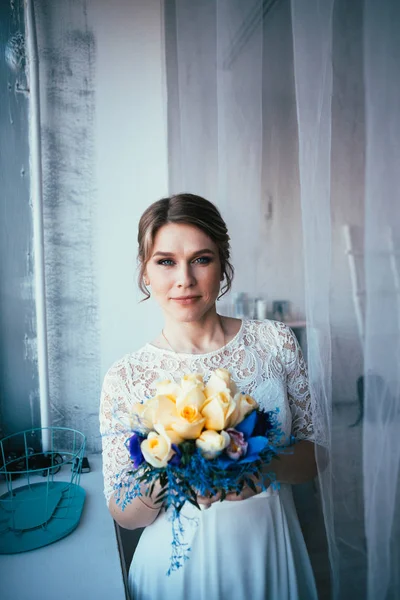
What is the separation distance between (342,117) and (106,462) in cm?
90

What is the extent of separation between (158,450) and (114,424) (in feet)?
1.24

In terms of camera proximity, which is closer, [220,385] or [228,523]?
[220,385]

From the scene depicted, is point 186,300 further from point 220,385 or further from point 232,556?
point 232,556

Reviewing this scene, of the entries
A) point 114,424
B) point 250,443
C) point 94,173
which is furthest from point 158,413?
point 94,173

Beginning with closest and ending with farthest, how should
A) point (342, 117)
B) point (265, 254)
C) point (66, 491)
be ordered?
point (342, 117) < point (265, 254) < point (66, 491)

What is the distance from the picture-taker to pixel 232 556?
A: 94 cm

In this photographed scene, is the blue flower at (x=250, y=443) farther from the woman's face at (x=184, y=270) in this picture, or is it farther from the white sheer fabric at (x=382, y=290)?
the woman's face at (x=184, y=270)

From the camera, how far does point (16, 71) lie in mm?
1532

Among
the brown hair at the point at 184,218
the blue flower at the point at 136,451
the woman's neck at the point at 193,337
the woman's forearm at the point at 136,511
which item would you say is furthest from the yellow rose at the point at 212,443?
the brown hair at the point at 184,218

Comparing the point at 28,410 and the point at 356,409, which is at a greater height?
the point at 356,409

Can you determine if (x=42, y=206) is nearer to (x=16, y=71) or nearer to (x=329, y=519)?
(x=16, y=71)

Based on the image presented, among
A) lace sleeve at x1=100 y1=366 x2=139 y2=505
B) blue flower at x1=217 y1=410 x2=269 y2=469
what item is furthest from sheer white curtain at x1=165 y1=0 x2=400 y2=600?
lace sleeve at x1=100 y1=366 x2=139 y2=505

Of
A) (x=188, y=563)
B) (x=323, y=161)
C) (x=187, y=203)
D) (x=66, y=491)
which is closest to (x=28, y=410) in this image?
(x=66, y=491)

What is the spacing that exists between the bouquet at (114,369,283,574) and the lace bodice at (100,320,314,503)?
28 cm
